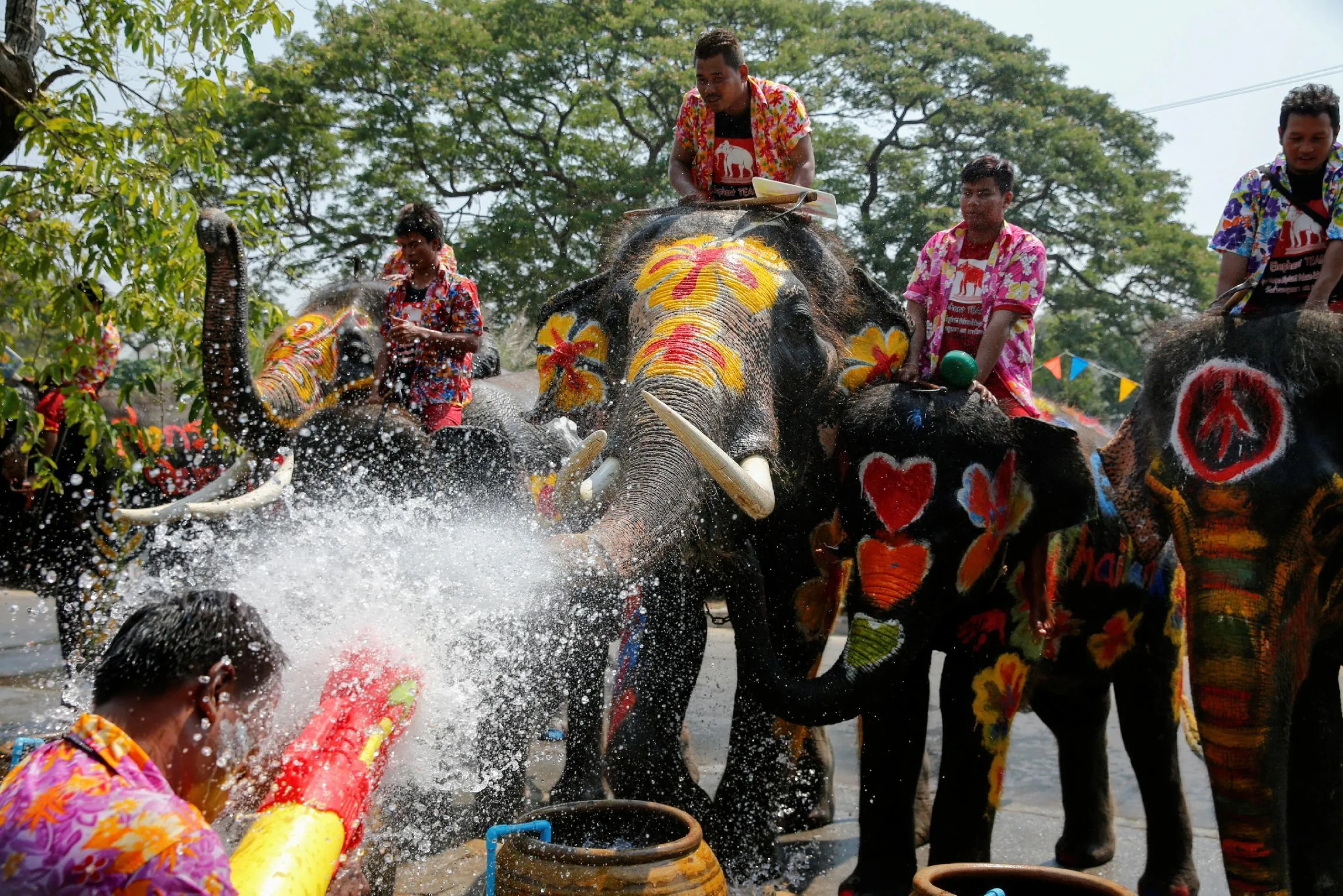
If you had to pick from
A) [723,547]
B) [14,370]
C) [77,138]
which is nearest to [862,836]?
[723,547]

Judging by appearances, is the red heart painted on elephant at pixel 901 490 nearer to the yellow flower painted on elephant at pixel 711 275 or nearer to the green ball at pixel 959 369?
the green ball at pixel 959 369

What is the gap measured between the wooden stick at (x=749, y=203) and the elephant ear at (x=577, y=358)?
469 millimetres

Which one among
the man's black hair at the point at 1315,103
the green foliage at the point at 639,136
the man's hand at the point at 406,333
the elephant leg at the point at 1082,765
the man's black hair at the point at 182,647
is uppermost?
the green foliage at the point at 639,136

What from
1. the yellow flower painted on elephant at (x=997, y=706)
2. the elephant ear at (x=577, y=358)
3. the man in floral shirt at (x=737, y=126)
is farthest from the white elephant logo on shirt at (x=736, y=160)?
the yellow flower painted on elephant at (x=997, y=706)

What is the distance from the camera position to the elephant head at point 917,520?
167 inches

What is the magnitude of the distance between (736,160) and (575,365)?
127cm

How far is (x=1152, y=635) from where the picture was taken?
5406 mm

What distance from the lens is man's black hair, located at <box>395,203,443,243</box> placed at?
19.2 feet

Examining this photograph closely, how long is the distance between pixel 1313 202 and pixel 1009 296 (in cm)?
114

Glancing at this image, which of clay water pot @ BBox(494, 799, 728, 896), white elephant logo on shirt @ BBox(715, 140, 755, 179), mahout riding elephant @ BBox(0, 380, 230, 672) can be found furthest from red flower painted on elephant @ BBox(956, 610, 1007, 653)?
mahout riding elephant @ BBox(0, 380, 230, 672)

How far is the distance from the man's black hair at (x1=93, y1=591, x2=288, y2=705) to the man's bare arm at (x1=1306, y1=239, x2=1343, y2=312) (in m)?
3.57

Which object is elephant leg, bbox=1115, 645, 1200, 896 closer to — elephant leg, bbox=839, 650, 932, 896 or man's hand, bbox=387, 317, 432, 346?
elephant leg, bbox=839, 650, 932, 896

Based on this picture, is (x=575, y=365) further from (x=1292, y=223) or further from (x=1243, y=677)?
(x=1243, y=677)

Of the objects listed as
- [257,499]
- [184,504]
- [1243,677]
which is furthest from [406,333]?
[1243,677]
